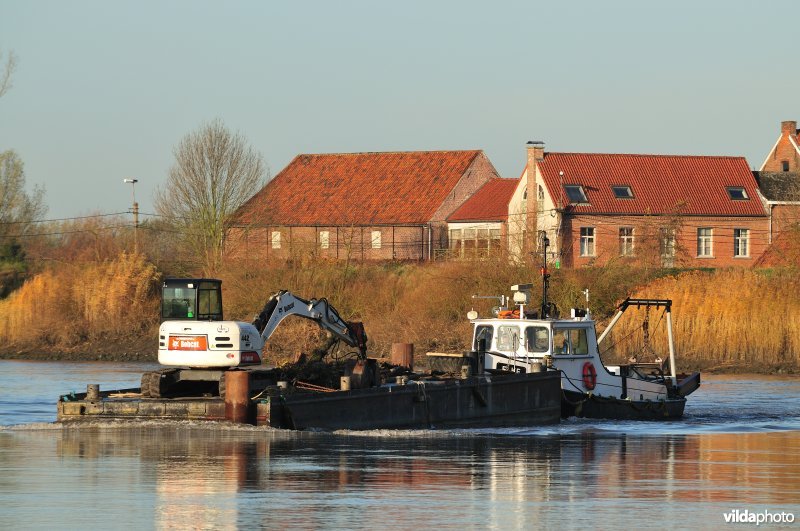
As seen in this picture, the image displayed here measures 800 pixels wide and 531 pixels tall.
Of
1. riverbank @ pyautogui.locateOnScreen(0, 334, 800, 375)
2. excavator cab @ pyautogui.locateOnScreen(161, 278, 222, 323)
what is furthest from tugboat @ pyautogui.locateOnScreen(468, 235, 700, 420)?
riverbank @ pyautogui.locateOnScreen(0, 334, 800, 375)

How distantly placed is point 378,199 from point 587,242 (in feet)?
52.2

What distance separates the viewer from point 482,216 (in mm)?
80188

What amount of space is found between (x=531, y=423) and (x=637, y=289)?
2420 cm

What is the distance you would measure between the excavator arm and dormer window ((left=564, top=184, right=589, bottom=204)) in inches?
1702

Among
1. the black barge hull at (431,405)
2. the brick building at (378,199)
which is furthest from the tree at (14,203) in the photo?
the black barge hull at (431,405)

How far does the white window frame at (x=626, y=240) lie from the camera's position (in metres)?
71.6

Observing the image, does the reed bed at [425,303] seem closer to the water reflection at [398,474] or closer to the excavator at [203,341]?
the excavator at [203,341]

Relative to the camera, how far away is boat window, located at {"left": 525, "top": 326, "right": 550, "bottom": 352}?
31.4m

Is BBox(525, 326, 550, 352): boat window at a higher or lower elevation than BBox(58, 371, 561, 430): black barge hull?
higher

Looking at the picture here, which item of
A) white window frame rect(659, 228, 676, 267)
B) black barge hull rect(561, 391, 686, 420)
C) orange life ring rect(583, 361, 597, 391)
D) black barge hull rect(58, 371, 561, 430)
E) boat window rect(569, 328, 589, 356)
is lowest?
black barge hull rect(561, 391, 686, 420)

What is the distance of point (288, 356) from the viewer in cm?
5247

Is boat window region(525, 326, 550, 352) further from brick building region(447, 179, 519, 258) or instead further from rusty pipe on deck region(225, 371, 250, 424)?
brick building region(447, 179, 519, 258)

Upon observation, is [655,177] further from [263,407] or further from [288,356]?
[263,407]

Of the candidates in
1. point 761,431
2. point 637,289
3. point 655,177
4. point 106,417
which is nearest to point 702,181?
point 655,177
